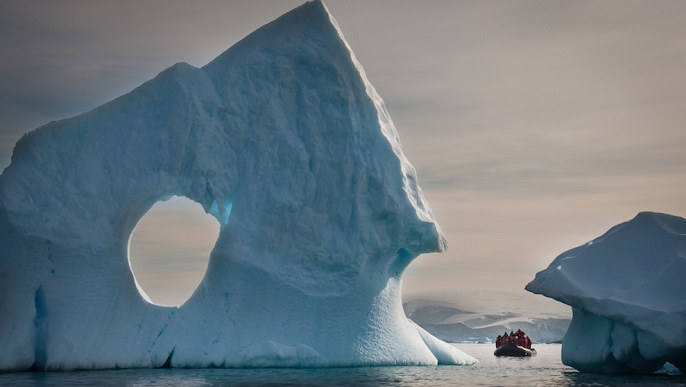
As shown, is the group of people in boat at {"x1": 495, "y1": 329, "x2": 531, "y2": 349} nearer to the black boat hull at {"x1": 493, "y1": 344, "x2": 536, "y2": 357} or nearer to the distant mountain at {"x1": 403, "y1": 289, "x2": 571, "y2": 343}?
the black boat hull at {"x1": 493, "y1": 344, "x2": 536, "y2": 357}

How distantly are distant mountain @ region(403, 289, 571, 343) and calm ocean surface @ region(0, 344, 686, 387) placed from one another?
36.7m

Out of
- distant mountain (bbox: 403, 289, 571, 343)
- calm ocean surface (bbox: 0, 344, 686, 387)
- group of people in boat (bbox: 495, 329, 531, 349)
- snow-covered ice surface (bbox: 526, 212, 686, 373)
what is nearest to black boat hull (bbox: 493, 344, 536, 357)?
group of people in boat (bbox: 495, 329, 531, 349)

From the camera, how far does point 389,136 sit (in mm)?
20969

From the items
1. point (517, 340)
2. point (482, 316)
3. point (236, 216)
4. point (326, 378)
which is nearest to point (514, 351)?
point (517, 340)

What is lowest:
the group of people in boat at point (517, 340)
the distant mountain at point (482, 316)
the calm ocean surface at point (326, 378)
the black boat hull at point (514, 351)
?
the calm ocean surface at point (326, 378)

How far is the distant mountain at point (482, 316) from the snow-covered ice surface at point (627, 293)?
35.8 meters

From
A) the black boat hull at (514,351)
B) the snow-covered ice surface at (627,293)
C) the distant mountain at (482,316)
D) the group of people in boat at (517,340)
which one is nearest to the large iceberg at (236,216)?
the snow-covered ice surface at (627,293)

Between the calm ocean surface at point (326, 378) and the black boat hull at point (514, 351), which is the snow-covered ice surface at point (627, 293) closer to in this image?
the calm ocean surface at point (326, 378)

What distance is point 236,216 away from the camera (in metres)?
19.2

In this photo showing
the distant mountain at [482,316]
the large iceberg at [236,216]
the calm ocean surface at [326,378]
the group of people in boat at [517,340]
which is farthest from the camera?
the distant mountain at [482,316]

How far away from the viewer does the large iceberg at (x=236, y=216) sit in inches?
715

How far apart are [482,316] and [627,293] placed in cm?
3979

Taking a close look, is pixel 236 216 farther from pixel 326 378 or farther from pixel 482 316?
pixel 482 316

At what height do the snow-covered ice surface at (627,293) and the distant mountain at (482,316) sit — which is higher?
the distant mountain at (482,316)
